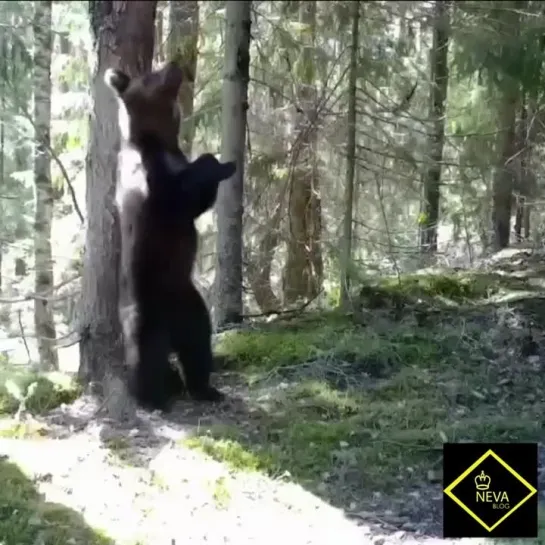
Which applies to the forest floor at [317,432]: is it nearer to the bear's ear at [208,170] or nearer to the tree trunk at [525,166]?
the tree trunk at [525,166]

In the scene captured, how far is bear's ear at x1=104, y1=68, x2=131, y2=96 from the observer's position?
7.20ft

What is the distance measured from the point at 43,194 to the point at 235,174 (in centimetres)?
52

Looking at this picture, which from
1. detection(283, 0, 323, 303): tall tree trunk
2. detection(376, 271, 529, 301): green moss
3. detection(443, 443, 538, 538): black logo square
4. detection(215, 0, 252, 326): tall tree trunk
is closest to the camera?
detection(443, 443, 538, 538): black logo square

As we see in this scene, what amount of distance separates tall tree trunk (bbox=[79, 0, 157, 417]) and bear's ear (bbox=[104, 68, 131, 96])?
3 centimetres

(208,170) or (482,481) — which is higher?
(208,170)

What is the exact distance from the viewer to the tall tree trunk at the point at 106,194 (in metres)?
2.20

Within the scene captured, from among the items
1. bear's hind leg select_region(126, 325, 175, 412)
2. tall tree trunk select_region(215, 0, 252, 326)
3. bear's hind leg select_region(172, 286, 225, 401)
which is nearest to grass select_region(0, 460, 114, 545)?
bear's hind leg select_region(126, 325, 175, 412)

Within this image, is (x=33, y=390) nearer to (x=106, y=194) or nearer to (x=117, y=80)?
(x=106, y=194)

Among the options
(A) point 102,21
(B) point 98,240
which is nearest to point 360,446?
(B) point 98,240

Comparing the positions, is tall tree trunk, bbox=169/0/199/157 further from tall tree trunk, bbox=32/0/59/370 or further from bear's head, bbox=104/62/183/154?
tall tree trunk, bbox=32/0/59/370

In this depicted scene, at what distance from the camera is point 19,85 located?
2.36 m

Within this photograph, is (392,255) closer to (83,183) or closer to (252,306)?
(252,306)

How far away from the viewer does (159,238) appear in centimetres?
247

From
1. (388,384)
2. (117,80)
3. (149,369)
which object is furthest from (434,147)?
(149,369)
